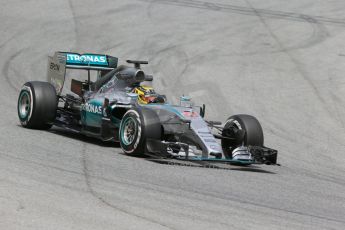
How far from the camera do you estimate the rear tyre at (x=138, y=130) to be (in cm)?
1187

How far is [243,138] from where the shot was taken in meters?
12.8

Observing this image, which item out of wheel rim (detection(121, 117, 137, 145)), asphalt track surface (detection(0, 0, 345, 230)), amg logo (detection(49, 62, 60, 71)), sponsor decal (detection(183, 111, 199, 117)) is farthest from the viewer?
amg logo (detection(49, 62, 60, 71))

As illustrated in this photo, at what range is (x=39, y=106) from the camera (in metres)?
13.9

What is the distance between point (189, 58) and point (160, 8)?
19.1 feet

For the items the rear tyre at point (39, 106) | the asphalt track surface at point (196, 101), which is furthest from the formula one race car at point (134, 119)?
the asphalt track surface at point (196, 101)

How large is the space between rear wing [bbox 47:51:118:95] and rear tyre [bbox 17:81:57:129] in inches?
22.4

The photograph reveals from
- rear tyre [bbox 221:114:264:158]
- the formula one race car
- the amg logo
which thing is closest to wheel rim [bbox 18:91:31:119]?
the formula one race car

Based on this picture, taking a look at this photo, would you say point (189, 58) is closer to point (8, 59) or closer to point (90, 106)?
point (8, 59)

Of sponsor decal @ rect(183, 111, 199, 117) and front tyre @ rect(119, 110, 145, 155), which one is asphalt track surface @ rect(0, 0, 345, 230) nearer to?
front tyre @ rect(119, 110, 145, 155)

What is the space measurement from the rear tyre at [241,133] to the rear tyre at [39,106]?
3.04 m

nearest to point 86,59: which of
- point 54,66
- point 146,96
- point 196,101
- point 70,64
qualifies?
point 70,64

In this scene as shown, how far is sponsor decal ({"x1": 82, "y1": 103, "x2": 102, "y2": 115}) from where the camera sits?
1347cm

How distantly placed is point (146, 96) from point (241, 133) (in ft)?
5.85

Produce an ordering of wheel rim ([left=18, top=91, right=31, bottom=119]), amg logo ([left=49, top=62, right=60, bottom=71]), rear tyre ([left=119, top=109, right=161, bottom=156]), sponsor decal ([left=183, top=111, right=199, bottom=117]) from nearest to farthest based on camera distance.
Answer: rear tyre ([left=119, top=109, right=161, bottom=156]), sponsor decal ([left=183, top=111, right=199, bottom=117]), wheel rim ([left=18, top=91, right=31, bottom=119]), amg logo ([left=49, top=62, right=60, bottom=71])
